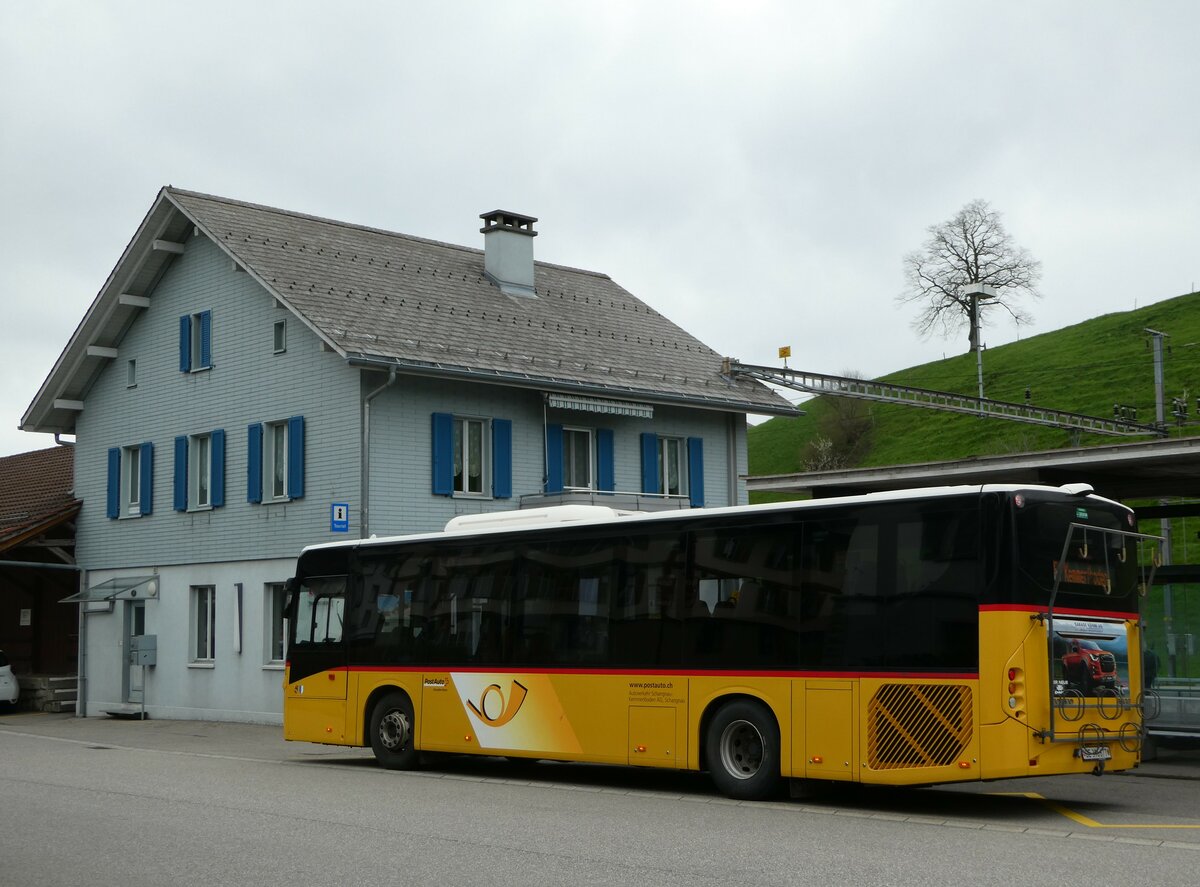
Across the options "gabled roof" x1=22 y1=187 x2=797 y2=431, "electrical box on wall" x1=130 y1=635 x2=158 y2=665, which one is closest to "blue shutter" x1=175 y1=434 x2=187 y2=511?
"electrical box on wall" x1=130 y1=635 x2=158 y2=665

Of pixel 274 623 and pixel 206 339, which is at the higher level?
pixel 206 339

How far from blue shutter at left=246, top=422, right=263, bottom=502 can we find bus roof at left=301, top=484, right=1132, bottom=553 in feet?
31.6

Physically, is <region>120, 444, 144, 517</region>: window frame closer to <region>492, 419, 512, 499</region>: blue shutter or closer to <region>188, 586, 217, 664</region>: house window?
<region>188, 586, 217, 664</region>: house window

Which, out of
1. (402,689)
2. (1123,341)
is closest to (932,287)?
(1123,341)

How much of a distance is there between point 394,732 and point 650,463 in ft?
46.4

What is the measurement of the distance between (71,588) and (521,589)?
24.3 meters

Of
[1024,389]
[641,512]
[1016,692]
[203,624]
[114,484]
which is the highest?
[1024,389]

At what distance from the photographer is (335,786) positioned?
15930 millimetres

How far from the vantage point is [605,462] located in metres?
31.0

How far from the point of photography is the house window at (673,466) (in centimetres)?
3278

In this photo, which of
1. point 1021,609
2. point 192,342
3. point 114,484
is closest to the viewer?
point 1021,609

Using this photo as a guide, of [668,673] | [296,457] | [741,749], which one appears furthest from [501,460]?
[741,749]

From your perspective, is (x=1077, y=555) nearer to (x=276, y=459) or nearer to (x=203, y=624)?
(x=276, y=459)

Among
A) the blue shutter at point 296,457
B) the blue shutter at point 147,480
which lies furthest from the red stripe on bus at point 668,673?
the blue shutter at point 147,480
